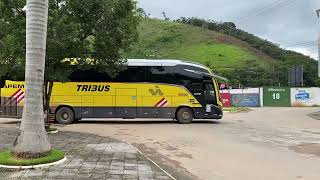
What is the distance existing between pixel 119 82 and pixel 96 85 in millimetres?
1277

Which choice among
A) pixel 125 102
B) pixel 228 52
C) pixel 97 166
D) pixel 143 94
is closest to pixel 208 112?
pixel 143 94

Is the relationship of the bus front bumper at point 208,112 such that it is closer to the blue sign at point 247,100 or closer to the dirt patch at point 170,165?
the dirt patch at point 170,165

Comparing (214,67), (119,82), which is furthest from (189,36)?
(119,82)

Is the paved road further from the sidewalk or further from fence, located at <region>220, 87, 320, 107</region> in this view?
fence, located at <region>220, 87, 320, 107</region>

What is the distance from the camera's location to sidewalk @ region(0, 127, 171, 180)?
9.72 m

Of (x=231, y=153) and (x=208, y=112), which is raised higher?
(x=208, y=112)

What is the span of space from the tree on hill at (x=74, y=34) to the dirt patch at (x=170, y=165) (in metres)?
4.74

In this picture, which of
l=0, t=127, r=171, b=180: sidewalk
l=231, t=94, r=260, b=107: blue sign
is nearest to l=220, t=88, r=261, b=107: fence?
l=231, t=94, r=260, b=107: blue sign

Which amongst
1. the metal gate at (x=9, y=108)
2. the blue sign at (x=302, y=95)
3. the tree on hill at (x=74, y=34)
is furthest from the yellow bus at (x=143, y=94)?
the blue sign at (x=302, y=95)

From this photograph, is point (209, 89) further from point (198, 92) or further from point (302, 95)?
point (302, 95)

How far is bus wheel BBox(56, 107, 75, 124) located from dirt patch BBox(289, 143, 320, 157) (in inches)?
542

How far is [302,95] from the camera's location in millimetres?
58062

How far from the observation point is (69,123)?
27.8 m

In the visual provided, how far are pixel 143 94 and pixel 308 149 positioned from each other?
521 inches
